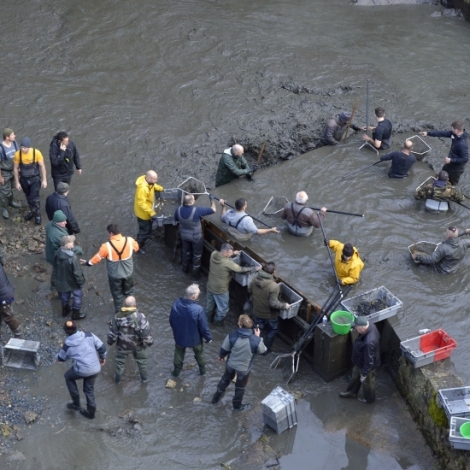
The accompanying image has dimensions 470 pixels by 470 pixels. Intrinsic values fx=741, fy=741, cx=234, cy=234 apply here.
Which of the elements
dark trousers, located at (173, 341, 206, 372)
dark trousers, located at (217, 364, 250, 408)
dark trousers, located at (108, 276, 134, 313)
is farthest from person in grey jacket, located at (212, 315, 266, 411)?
dark trousers, located at (108, 276, 134, 313)

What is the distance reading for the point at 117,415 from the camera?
35.1 feet

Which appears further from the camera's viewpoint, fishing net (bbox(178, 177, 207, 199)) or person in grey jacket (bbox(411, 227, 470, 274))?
fishing net (bbox(178, 177, 207, 199))

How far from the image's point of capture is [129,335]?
10703 mm

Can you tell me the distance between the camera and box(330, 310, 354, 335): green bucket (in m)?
11.1

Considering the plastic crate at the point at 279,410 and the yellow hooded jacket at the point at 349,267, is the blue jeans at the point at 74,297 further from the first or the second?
the yellow hooded jacket at the point at 349,267

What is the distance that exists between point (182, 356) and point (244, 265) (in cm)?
225

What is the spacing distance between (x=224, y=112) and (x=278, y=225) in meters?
4.59

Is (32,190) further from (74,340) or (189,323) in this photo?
(189,323)

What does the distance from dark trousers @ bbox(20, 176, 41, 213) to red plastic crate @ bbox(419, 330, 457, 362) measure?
24.4ft

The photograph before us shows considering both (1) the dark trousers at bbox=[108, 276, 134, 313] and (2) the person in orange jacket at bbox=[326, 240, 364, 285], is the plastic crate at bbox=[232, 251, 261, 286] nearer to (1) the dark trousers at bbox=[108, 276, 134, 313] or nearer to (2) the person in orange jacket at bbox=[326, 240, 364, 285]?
(2) the person in orange jacket at bbox=[326, 240, 364, 285]

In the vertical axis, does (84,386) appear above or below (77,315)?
above

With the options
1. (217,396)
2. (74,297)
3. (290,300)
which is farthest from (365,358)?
(74,297)

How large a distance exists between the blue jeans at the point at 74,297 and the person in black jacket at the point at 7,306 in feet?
2.72

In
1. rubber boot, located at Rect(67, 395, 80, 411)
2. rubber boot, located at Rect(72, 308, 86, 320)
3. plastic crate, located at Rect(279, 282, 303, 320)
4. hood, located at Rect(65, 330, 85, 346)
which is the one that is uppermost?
hood, located at Rect(65, 330, 85, 346)
